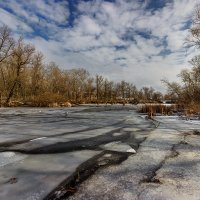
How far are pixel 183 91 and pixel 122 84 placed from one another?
69148 mm

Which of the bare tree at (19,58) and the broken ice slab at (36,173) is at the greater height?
the bare tree at (19,58)

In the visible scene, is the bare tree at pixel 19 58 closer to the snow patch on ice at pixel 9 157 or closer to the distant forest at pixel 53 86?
the distant forest at pixel 53 86

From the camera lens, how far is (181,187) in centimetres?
389

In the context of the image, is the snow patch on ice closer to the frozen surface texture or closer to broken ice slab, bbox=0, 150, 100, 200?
broken ice slab, bbox=0, 150, 100, 200

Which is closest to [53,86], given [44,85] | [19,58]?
[44,85]

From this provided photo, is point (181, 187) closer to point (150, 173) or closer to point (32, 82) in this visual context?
point (150, 173)

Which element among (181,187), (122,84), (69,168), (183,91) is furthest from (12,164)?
(122,84)

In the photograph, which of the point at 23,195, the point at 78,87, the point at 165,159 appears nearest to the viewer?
the point at 23,195

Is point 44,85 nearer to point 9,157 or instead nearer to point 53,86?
point 53,86

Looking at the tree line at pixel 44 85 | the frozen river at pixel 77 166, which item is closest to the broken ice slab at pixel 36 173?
the frozen river at pixel 77 166

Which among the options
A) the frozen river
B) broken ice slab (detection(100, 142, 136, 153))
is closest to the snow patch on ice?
the frozen river

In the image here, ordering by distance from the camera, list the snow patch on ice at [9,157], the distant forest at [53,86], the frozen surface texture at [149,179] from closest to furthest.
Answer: the frozen surface texture at [149,179], the snow patch on ice at [9,157], the distant forest at [53,86]

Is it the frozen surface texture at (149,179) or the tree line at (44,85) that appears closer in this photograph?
the frozen surface texture at (149,179)

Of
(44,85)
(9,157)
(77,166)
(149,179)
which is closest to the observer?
(149,179)
